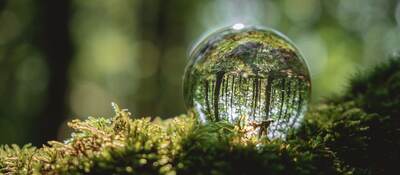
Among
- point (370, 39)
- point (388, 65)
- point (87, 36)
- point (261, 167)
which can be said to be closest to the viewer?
Result: point (261, 167)

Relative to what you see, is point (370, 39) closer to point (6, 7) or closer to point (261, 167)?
point (6, 7)

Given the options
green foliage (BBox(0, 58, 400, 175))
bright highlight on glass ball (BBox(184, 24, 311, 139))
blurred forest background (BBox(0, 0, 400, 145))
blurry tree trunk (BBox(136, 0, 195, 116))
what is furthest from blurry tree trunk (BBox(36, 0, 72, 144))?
green foliage (BBox(0, 58, 400, 175))

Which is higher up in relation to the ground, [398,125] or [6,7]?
[6,7]

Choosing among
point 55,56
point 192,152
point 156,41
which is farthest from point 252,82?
point 156,41

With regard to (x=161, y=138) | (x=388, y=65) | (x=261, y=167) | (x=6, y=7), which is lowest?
(x=261, y=167)

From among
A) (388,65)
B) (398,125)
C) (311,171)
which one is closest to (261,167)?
(311,171)
